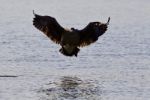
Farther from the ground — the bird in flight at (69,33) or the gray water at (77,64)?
the bird in flight at (69,33)

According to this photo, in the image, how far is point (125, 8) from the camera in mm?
26156

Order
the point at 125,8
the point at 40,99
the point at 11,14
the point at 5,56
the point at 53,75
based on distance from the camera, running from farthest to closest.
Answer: the point at 125,8 → the point at 11,14 → the point at 5,56 → the point at 53,75 → the point at 40,99

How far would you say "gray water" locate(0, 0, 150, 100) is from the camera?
1346 centimetres

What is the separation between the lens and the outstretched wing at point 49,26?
1463cm

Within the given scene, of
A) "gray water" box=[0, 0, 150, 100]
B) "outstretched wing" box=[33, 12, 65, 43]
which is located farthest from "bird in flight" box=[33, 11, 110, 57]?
"gray water" box=[0, 0, 150, 100]

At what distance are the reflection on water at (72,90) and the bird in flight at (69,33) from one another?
607mm

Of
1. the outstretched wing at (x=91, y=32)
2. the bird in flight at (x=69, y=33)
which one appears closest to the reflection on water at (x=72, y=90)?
the bird in flight at (x=69, y=33)

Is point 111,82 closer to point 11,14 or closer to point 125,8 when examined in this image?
point 11,14

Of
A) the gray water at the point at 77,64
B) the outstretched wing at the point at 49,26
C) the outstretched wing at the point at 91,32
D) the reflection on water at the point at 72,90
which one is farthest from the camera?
the outstretched wing at the point at 91,32

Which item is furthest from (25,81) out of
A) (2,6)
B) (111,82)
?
(2,6)

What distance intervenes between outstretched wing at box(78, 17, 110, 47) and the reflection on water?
867 millimetres

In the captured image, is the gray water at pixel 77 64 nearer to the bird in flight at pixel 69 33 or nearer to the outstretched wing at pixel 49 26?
the bird in flight at pixel 69 33

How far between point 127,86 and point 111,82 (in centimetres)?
43

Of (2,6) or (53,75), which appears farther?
(2,6)
